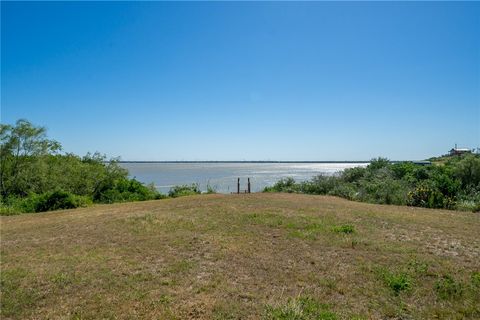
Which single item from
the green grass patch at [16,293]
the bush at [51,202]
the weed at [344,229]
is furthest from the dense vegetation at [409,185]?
the green grass patch at [16,293]

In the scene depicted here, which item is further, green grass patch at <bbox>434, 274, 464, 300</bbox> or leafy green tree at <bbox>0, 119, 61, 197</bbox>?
leafy green tree at <bbox>0, 119, 61, 197</bbox>

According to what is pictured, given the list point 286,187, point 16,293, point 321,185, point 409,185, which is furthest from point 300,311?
point 286,187

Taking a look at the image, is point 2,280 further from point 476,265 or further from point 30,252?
point 476,265

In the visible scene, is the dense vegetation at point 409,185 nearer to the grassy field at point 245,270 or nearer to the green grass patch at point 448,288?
the grassy field at point 245,270

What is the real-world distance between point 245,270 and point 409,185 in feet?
51.4

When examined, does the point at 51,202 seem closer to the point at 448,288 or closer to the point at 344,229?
the point at 344,229

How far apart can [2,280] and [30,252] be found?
172 cm

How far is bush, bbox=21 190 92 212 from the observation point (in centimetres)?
1473

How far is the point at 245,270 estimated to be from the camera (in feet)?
17.9

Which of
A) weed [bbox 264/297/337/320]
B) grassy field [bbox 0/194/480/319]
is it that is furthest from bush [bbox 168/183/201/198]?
weed [bbox 264/297/337/320]

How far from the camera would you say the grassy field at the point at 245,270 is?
13.7 feet

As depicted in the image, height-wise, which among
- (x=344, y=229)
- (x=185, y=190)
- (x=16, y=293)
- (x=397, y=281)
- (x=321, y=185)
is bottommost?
(x=16, y=293)

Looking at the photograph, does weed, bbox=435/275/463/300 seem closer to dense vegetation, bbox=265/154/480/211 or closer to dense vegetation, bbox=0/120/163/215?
dense vegetation, bbox=265/154/480/211

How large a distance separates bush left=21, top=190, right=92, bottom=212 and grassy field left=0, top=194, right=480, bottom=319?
19.7ft
